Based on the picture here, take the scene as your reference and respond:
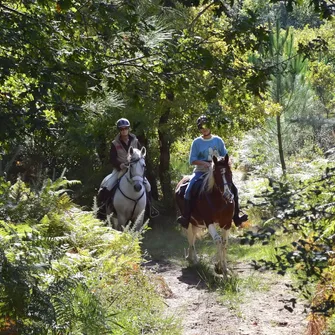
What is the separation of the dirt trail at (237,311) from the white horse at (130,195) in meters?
2.37

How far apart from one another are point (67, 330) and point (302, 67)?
1983cm

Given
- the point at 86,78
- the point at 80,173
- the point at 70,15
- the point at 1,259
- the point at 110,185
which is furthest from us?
the point at 80,173

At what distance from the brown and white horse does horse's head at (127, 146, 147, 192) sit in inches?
55.4

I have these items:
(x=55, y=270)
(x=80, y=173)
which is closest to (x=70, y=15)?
(x=55, y=270)

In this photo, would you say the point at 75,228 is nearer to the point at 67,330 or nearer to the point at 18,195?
the point at 18,195

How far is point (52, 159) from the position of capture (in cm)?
1936

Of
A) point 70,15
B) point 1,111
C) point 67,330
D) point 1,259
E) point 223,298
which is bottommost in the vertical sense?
point 223,298

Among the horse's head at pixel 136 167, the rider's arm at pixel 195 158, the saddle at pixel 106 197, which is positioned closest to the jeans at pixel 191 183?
the rider's arm at pixel 195 158

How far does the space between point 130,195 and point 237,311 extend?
464 cm

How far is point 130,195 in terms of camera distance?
46.4ft

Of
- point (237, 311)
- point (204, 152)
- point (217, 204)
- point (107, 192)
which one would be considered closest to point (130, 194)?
point (107, 192)

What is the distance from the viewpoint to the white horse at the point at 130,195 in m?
13.8

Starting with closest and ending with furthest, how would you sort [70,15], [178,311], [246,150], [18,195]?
[70,15] → [178,311] → [18,195] → [246,150]

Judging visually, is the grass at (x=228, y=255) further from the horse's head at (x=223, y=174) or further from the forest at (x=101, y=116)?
the forest at (x=101, y=116)
